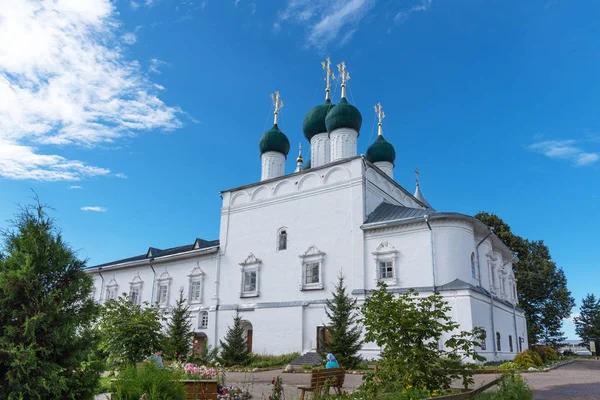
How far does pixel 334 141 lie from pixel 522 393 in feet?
54.9

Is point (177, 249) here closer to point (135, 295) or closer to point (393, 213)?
point (135, 295)

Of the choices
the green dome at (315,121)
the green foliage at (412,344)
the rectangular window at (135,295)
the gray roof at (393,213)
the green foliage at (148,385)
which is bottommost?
the green foliage at (148,385)

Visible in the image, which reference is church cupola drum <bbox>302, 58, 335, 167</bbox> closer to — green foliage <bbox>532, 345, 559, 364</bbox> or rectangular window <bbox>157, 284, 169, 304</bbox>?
rectangular window <bbox>157, 284, 169, 304</bbox>

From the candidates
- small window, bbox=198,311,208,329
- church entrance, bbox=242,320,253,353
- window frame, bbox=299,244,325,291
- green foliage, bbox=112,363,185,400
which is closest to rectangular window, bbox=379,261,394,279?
window frame, bbox=299,244,325,291

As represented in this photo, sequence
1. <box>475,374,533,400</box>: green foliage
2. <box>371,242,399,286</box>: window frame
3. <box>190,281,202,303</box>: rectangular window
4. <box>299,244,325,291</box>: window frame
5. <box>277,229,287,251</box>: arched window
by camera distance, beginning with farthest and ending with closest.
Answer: <box>190,281,202,303</box>: rectangular window
<box>277,229,287,251</box>: arched window
<box>299,244,325,291</box>: window frame
<box>371,242,399,286</box>: window frame
<box>475,374,533,400</box>: green foliage

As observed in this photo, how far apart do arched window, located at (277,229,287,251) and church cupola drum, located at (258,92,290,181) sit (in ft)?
15.1

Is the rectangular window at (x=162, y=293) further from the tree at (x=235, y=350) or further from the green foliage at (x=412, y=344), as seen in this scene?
the green foliage at (x=412, y=344)

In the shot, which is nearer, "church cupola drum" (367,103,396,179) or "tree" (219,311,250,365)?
"tree" (219,311,250,365)

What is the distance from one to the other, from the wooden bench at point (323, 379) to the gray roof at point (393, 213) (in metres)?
10.4

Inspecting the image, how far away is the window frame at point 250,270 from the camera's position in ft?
72.1

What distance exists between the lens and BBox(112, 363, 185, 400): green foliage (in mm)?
5726

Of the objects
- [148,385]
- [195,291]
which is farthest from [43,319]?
[195,291]

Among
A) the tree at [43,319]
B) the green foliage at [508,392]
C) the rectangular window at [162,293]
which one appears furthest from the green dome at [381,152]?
the tree at [43,319]

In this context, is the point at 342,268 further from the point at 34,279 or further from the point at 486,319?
the point at 34,279
